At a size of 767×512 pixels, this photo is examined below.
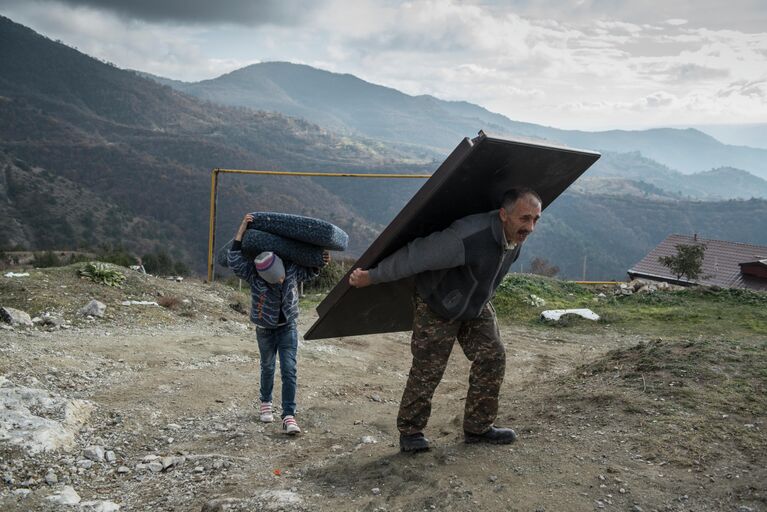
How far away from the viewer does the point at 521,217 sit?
11.0ft

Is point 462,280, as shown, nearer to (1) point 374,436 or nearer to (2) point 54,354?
(1) point 374,436

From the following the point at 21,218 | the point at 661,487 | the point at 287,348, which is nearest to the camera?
the point at 661,487

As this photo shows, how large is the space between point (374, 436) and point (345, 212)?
92123mm

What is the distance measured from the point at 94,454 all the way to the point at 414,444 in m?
2.05

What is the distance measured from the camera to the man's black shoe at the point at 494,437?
3.93 m

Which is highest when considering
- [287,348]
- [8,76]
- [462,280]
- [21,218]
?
[8,76]

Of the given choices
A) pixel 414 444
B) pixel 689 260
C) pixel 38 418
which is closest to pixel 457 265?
pixel 414 444

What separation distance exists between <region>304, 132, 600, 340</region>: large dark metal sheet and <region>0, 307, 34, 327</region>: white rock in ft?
16.3

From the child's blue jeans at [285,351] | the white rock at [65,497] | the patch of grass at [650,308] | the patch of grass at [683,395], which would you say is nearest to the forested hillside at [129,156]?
the patch of grass at [650,308]

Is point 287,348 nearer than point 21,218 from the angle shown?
→ Yes

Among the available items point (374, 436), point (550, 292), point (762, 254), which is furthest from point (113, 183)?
point (374, 436)

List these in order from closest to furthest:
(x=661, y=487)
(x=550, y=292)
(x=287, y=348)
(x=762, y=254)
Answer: (x=661, y=487), (x=287, y=348), (x=550, y=292), (x=762, y=254)

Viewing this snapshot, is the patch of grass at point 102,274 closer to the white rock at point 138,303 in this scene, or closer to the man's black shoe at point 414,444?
the white rock at point 138,303

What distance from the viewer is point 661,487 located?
325 centimetres
